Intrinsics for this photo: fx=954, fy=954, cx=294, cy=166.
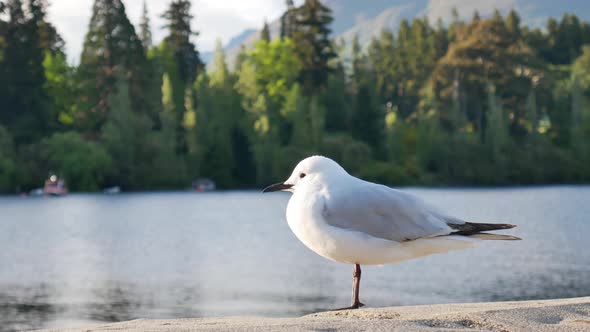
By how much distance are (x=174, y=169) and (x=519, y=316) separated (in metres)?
65.0

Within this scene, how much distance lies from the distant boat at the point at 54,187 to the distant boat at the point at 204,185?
10072 mm

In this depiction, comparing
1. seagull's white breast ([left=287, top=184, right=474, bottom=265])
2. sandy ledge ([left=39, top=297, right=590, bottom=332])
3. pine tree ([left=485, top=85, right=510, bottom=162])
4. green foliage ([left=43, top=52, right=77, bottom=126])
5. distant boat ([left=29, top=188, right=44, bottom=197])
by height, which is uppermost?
green foliage ([left=43, top=52, right=77, bottom=126])

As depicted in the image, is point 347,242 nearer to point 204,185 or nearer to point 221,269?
point 221,269

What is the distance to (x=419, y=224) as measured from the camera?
5387 millimetres

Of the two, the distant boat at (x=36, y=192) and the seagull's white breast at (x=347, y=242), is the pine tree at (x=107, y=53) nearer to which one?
the distant boat at (x=36, y=192)

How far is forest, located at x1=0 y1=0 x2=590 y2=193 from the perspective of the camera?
223ft

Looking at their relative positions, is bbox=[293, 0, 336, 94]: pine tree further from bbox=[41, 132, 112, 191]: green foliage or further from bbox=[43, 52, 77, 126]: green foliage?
bbox=[41, 132, 112, 191]: green foliage

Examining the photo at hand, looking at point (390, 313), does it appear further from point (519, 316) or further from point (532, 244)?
point (532, 244)

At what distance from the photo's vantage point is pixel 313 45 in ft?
284

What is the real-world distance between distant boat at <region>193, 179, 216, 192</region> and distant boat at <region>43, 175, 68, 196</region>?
1007 centimetres

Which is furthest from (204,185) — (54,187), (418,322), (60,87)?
(418,322)

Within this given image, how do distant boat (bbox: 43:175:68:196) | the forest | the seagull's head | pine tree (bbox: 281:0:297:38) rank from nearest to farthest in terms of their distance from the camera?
the seagull's head → distant boat (bbox: 43:175:68:196) → the forest → pine tree (bbox: 281:0:297:38)

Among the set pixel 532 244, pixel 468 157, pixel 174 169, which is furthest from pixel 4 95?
pixel 532 244

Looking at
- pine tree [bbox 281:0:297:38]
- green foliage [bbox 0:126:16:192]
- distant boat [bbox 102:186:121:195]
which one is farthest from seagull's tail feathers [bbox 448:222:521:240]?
pine tree [bbox 281:0:297:38]
